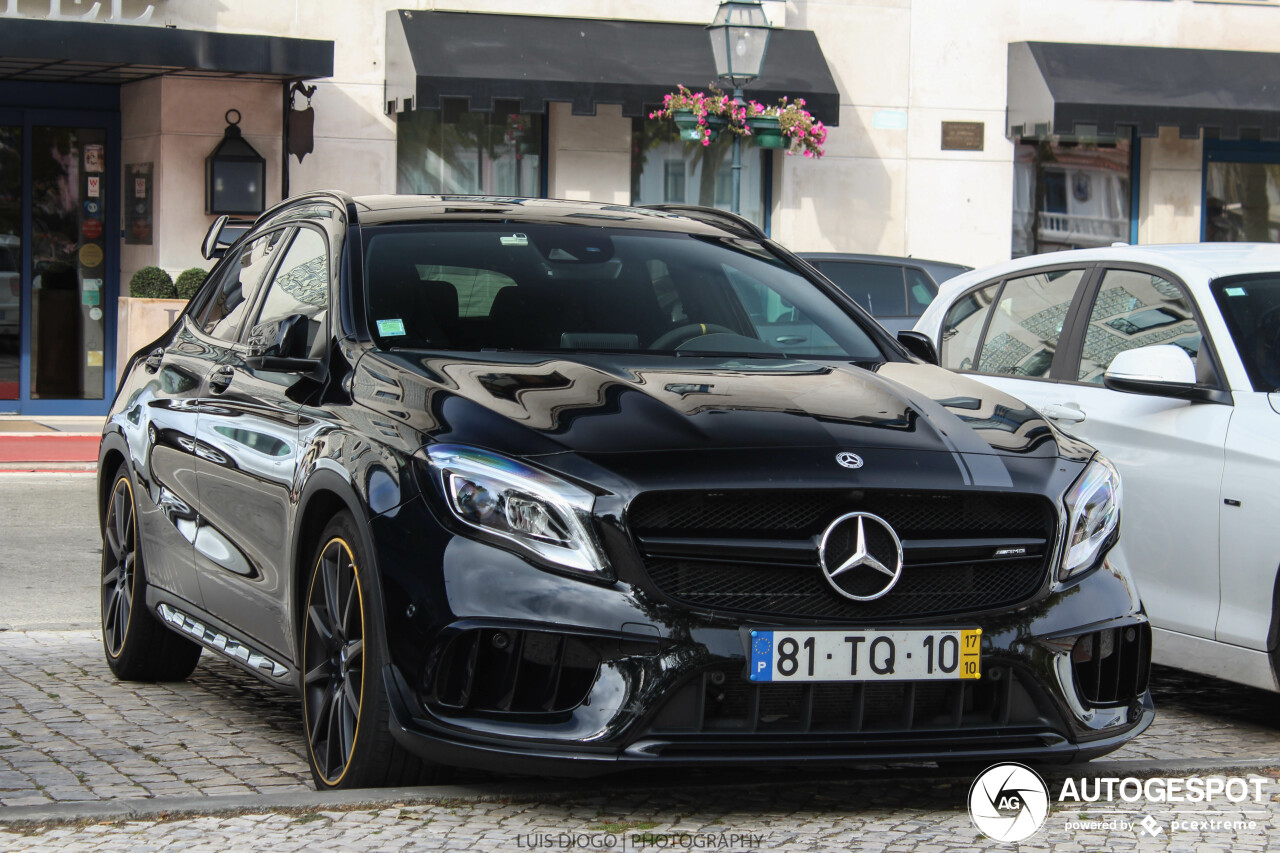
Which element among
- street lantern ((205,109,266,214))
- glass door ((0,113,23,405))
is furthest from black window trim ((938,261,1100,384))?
glass door ((0,113,23,405))

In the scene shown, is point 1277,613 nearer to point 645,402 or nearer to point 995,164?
point 645,402

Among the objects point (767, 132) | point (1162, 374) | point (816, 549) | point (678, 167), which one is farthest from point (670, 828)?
point (678, 167)

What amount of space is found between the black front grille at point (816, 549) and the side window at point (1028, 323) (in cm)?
285

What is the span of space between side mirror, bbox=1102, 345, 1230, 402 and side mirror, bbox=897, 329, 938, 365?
0.85 metres

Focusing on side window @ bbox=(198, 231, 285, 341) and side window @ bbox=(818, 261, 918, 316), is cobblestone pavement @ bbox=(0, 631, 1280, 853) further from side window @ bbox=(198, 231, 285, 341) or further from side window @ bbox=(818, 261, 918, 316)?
side window @ bbox=(818, 261, 918, 316)

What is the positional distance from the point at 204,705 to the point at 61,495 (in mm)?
7147

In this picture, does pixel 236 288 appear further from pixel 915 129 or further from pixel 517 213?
pixel 915 129

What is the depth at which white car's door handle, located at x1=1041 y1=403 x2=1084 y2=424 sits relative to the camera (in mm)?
6668

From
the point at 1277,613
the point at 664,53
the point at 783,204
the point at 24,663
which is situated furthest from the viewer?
the point at 783,204

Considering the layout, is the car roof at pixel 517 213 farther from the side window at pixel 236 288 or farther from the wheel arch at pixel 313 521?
the wheel arch at pixel 313 521

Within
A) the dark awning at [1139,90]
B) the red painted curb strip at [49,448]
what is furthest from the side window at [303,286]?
the dark awning at [1139,90]

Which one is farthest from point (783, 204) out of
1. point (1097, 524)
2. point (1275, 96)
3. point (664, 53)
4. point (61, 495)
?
point (1097, 524)

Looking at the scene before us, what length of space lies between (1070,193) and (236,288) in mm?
17249

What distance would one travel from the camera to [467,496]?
416 cm
